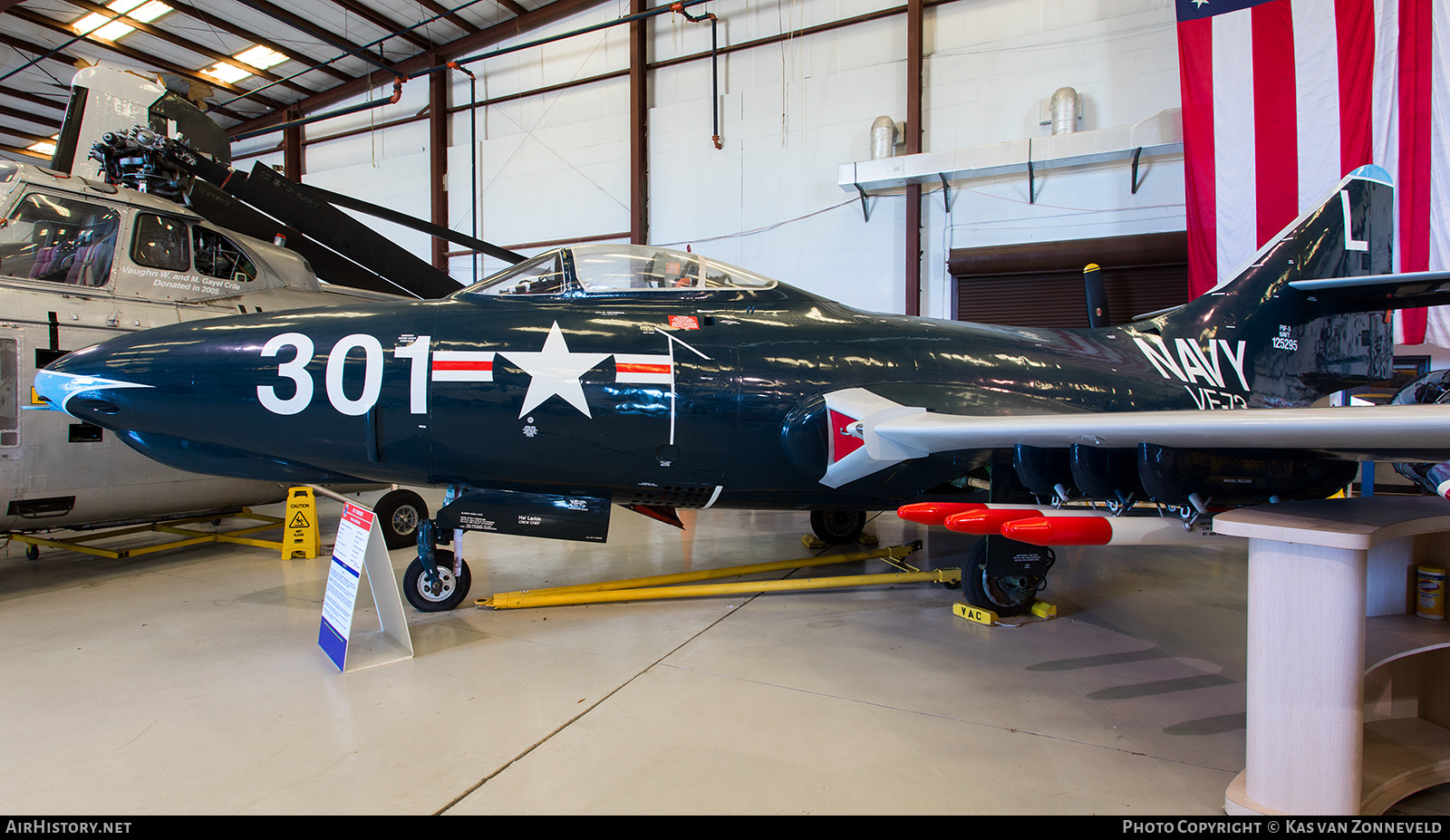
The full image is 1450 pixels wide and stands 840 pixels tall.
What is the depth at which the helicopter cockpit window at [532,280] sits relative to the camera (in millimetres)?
4422

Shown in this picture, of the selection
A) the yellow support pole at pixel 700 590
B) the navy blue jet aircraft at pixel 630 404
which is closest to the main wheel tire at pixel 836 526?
the yellow support pole at pixel 700 590

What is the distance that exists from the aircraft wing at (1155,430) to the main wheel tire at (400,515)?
173 inches

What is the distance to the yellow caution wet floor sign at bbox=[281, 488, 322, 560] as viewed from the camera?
6012 millimetres

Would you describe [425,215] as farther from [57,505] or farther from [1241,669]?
[1241,669]

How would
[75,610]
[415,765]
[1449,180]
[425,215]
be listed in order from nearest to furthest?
1. [415,765]
2. [75,610]
3. [1449,180]
4. [425,215]

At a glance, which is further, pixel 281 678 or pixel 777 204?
pixel 777 204

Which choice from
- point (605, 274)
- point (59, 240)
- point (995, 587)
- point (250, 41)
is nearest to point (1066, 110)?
point (995, 587)

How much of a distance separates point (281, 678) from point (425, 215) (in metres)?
15.2

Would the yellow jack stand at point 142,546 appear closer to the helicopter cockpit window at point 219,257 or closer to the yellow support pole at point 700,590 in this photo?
the helicopter cockpit window at point 219,257

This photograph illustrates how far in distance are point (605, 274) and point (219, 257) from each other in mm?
4349

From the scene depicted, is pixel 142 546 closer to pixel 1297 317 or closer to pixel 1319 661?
pixel 1319 661

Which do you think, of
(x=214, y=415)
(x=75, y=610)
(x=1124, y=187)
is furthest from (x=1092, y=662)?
(x=1124, y=187)

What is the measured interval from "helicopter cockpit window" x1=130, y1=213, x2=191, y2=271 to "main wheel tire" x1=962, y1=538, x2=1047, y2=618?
7031 mm

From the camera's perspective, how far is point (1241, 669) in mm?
3613
